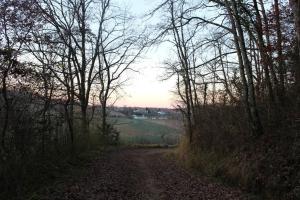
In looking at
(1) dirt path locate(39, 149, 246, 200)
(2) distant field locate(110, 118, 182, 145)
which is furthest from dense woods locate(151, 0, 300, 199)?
(2) distant field locate(110, 118, 182, 145)

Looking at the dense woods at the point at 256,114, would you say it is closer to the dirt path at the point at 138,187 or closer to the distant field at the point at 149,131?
the dirt path at the point at 138,187

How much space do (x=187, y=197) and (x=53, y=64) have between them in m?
11.3

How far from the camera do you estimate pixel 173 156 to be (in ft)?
83.1

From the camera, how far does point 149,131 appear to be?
6134 cm

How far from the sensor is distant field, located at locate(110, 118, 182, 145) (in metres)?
53.6

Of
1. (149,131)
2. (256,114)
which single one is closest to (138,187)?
(256,114)

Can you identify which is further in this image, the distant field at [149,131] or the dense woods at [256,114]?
the distant field at [149,131]

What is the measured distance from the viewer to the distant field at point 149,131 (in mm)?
53562

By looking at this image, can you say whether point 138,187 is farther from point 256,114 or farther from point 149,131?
point 149,131

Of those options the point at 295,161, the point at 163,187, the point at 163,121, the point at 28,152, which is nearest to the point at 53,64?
the point at 28,152

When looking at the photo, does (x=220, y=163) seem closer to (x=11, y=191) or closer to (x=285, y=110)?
(x=285, y=110)

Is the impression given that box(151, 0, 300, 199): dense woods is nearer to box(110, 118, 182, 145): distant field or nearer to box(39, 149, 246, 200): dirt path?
box(39, 149, 246, 200): dirt path

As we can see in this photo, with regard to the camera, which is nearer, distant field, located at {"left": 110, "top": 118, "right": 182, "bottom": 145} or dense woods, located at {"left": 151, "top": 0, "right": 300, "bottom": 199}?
dense woods, located at {"left": 151, "top": 0, "right": 300, "bottom": 199}

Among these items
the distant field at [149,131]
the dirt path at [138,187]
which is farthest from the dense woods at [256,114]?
the distant field at [149,131]
